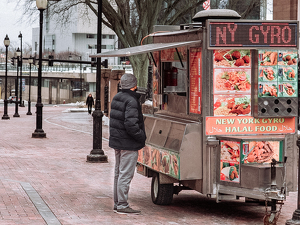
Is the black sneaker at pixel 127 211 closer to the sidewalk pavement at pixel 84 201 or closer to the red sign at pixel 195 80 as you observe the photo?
the sidewalk pavement at pixel 84 201

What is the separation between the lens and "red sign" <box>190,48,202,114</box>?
7801 millimetres

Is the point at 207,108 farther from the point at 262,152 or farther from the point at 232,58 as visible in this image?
the point at 262,152

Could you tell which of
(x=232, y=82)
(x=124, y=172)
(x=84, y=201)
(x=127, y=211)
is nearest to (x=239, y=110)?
(x=232, y=82)

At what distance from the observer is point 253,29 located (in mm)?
7566

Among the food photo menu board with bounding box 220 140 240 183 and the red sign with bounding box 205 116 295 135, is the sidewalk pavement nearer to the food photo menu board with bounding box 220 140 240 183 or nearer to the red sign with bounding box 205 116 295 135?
the food photo menu board with bounding box 220 140 240 183

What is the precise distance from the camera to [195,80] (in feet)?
26.1

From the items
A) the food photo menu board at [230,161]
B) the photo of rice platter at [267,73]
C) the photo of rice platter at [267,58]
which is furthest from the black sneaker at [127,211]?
the photo of rice platter at [267,58]

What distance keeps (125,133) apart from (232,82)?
1.54 meters

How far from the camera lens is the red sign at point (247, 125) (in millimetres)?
7641

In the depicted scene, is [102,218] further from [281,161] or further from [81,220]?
[281,161]

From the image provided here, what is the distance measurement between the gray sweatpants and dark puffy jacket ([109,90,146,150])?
137mm

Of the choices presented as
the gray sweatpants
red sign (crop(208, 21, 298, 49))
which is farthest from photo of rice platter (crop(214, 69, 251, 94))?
the gray sweatpants

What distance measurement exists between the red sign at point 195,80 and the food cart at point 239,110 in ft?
0.04

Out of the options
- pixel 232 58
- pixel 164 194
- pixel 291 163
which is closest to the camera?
pixel 232 58
